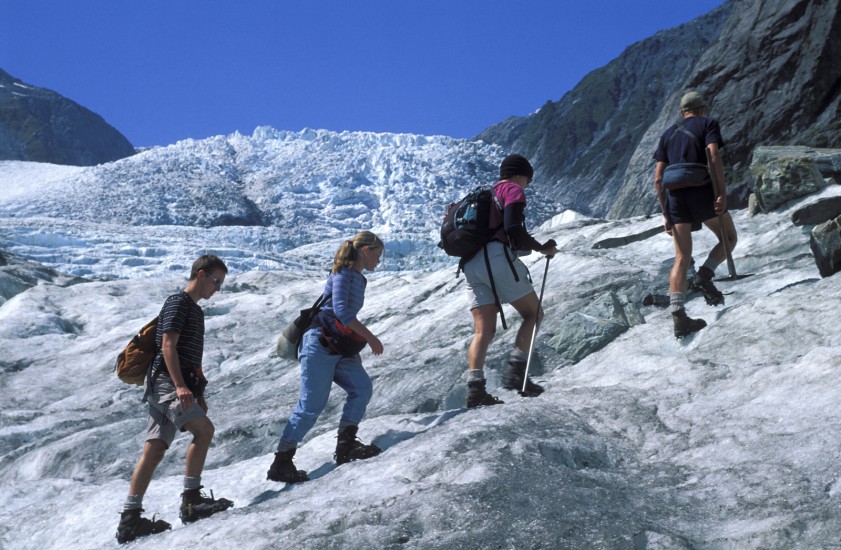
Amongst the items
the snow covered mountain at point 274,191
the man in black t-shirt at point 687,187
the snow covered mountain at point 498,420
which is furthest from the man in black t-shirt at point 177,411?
the snow covered mountain at point 274,191

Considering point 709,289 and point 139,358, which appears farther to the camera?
point 709,289

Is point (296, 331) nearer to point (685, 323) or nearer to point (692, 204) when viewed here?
point (685, 323)

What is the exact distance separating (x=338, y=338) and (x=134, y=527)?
160 centimetres

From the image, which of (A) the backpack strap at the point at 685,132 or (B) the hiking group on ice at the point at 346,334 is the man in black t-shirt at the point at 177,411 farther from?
(A) the backpack strap at the point at 685,132

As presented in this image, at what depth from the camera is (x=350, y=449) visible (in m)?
5.13

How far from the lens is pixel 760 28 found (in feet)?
69.7

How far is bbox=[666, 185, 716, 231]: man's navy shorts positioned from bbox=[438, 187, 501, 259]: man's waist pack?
5.51ft

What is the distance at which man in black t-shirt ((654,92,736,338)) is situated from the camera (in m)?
6.21

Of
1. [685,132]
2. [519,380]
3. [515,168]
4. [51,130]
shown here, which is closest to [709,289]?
[685,132]

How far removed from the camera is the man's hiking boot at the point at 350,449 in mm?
5109

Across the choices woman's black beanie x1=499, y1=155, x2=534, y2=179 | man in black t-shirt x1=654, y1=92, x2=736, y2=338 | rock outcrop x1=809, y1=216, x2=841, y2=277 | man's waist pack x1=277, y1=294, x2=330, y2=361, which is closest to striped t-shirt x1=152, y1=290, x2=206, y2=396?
man's waist pack x1=277, y1=294, x2=330, y2=361

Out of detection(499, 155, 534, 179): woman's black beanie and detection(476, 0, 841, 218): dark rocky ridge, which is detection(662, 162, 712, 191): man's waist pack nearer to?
detection(499, 155, 534, 179): woman's black beanie

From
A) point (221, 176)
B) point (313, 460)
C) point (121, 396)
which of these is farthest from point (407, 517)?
point (221, 176)

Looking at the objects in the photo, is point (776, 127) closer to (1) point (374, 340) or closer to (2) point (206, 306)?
(2) point (206, 306)
